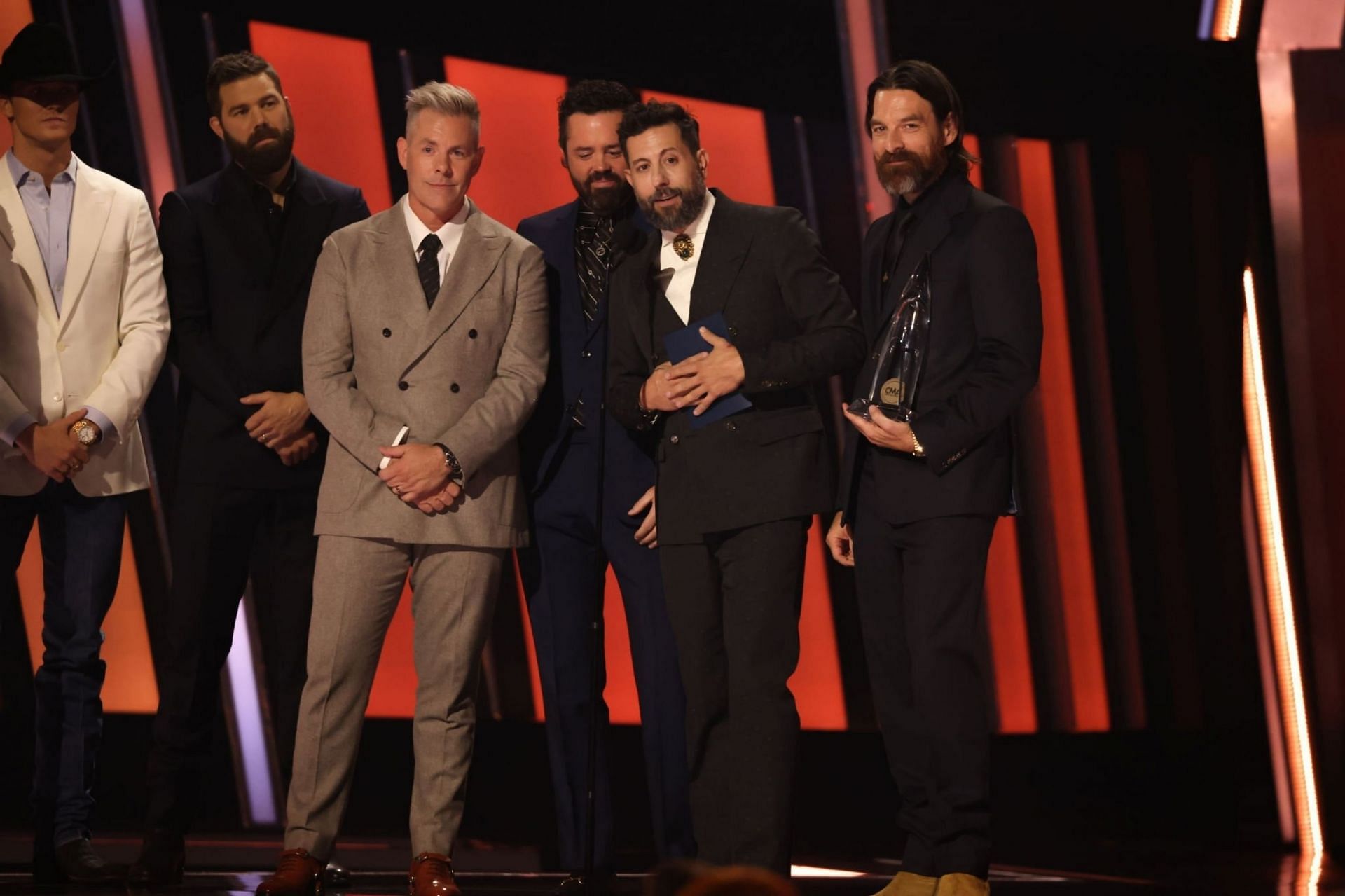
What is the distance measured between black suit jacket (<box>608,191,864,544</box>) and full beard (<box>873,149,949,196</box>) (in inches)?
9.5

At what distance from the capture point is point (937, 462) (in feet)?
10.5

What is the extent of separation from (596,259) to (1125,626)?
92.1 inches

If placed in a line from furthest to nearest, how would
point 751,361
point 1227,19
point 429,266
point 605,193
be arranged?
point 1227,19 < point 605,193 < point 429,266 < point 751,361

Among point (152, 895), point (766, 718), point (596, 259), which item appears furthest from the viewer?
point (596, 259)

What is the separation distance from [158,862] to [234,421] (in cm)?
113

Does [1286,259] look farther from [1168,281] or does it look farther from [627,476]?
[627,476]

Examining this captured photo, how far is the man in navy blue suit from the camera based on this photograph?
3.63 meters

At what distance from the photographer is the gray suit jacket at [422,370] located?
11.6 ft

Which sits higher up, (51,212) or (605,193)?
(51,212)

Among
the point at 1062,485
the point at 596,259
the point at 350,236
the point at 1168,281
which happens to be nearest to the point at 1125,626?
the point at 1062,485

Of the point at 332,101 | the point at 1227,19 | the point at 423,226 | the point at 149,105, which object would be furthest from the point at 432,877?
the point at 1227,19

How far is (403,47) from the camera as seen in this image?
4.98 metres

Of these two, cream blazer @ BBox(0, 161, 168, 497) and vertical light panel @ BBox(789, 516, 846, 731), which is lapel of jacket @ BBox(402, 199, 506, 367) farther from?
vertical light panel @ BBox(789, 516, 846, 731)

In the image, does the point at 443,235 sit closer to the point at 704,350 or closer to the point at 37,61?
the point at 704,350
